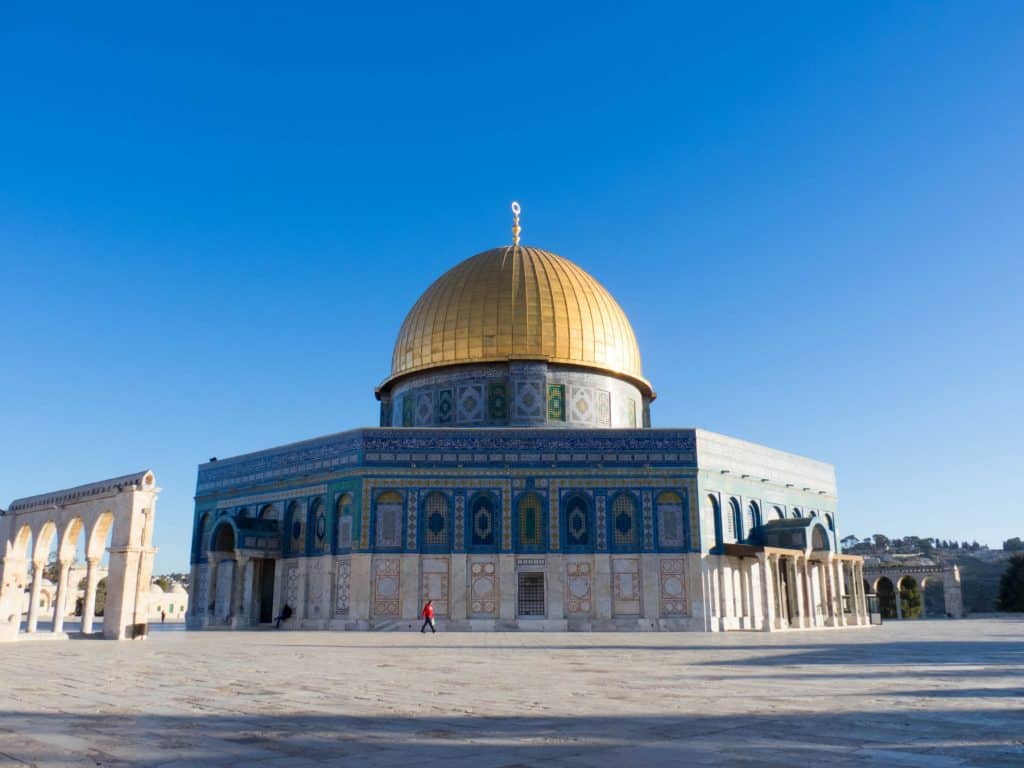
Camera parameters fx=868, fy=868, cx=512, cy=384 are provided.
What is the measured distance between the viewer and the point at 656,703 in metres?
7.38

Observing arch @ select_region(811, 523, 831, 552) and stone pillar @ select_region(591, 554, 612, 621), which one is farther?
arch @ select_region(811, 523, 831, 552)

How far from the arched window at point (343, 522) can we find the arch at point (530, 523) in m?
5.35

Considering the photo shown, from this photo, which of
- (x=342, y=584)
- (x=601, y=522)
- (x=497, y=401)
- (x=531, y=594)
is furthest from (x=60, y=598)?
(x=601, y=522)

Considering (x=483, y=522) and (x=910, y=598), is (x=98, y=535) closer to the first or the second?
(x=483, y=522)

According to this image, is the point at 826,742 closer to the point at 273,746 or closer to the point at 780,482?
the point at 273,746

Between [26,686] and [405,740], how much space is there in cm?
530

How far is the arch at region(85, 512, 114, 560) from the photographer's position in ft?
70.7

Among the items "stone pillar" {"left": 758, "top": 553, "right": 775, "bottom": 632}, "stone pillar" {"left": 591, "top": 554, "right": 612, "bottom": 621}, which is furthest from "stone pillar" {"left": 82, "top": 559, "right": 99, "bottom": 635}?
"stone pillar" {"left": 758, "top": 553, "right": 775, "bottom": 632}

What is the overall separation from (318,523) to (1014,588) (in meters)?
46.4

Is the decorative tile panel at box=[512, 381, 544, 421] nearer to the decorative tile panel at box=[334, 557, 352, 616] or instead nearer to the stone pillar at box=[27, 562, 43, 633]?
the decorative tile panel at box=[334, 557, 352, 616]

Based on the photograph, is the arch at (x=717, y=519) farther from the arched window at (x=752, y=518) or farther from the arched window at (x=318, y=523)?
the arched window at (x=318, y=523)

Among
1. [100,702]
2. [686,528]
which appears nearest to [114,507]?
[100,702]

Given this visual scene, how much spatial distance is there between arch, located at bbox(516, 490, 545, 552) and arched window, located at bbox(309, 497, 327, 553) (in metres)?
6.34

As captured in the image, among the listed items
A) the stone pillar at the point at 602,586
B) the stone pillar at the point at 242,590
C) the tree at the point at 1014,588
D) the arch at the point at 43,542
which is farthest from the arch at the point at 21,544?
the tree at the point at 1014,588
